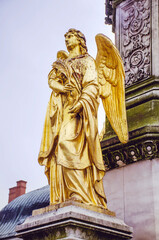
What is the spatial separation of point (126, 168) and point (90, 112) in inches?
65.5

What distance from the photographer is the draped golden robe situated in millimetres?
5676

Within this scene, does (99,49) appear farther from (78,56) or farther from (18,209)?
(18,209)

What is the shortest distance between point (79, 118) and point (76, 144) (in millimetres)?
438

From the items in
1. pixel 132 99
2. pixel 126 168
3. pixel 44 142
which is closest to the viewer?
pixel 44 142

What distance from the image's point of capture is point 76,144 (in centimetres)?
588

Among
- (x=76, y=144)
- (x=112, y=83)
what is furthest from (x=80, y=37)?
(x=76, y=144)

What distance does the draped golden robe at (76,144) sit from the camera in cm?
568

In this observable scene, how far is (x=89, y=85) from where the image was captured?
Result: 6.27 metres

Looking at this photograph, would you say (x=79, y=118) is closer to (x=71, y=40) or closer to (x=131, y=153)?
(x=71, y=40)

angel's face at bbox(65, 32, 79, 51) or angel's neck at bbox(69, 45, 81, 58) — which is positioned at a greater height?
angel's face at bbox(65, 32, 79, 51)

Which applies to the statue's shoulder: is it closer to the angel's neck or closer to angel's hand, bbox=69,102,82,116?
the angel's neck

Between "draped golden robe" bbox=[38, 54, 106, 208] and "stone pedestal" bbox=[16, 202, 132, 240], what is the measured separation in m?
0.25

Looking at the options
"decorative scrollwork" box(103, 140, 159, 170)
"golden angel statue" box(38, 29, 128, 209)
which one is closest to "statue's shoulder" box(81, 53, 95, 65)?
"golden angel statue" box(38, 29, 128, 209)

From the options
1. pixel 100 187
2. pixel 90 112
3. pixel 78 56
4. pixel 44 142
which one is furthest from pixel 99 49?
pixel 100 187
